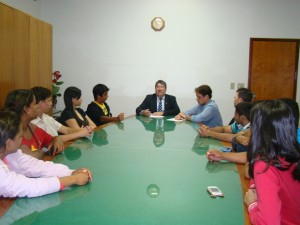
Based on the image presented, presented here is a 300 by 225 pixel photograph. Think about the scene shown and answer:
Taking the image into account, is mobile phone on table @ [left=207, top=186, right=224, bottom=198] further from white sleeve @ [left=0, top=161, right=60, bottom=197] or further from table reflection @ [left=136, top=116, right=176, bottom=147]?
table reflection @ [left=136, top=116, right=176, bottom=147]

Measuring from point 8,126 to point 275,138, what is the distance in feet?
3.73

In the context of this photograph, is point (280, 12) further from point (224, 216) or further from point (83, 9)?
point (224, 216)

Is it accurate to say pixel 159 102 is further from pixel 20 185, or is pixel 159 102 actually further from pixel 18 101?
pixel 20 185

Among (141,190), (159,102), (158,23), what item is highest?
(158,23)

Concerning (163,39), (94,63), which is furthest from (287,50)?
(94,63)

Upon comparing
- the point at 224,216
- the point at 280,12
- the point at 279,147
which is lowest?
the point at 224,216

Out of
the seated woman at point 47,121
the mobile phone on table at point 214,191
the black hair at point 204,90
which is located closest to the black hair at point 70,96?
the seated woman at point 47,121

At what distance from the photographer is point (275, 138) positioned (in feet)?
4.04

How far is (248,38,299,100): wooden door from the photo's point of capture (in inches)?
218

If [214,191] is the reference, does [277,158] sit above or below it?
above

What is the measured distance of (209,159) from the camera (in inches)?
82.7

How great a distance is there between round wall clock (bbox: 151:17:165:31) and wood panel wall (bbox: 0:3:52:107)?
6.01 feet

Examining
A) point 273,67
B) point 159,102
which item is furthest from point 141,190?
point 273,67

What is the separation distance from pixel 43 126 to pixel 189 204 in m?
1.81
